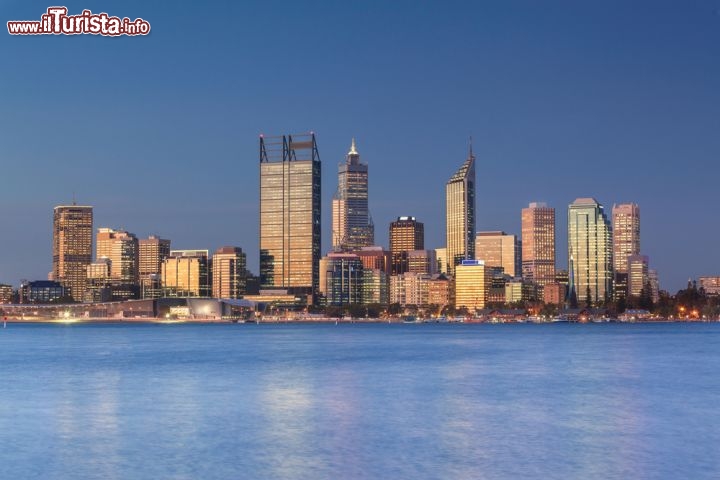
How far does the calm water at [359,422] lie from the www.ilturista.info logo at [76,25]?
70.6 ft

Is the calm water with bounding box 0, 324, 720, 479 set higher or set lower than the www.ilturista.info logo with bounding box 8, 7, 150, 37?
lower

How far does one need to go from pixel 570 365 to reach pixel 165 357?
3553 centimetres

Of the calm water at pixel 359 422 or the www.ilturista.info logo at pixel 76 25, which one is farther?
the www.ilturista.info logo at pixel 76 25

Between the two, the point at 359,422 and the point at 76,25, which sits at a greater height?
the point at 76,25

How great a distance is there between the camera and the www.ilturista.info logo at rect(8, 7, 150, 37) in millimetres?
64250

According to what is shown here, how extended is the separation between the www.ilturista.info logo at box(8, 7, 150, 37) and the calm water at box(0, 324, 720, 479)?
21520 millimetres

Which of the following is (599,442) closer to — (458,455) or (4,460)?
(458,455)

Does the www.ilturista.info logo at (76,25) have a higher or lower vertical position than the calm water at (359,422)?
higher

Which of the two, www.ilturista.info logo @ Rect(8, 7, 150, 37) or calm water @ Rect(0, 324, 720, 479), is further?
www.ilturista.info logo @ Rect(8, 7, 150, 37)

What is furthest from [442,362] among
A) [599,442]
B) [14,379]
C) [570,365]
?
[599,442]

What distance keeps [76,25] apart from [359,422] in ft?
120

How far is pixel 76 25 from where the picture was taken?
65.2 metres

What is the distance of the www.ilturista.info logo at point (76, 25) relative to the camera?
64.2m

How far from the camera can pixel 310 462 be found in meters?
31.4
